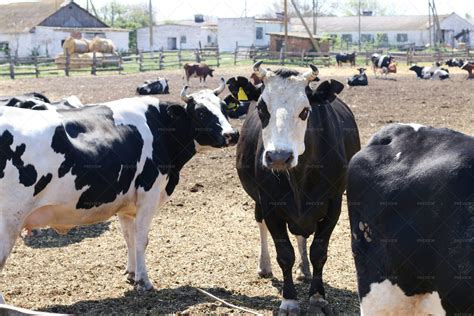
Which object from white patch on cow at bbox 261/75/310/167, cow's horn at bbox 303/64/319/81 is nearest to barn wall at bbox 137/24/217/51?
cow's horn at bbox 303/64/319/81

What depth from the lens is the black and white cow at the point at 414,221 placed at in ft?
12.6

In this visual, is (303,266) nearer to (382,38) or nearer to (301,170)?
(301,170)

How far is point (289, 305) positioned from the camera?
6387 mm

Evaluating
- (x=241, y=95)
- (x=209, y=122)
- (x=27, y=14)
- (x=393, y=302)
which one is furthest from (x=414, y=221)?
(x=27, y=14)

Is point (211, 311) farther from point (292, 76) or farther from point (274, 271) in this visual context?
point (292, 76)

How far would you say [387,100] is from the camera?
920 inches

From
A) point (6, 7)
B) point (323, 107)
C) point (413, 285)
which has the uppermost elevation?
point (6, 7)

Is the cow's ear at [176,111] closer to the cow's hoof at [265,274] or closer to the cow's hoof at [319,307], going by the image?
the cow's hoof at [265,274]

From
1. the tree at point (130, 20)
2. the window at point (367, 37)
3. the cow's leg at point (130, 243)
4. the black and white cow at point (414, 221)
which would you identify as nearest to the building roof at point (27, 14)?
the tree at point (130, 20)

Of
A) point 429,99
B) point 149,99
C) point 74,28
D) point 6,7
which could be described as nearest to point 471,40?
point 74,28

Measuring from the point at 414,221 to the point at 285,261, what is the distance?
262cm

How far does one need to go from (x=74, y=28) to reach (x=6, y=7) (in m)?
9.54

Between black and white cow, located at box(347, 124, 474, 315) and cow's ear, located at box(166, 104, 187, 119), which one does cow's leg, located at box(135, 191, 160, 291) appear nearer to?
cow's ear, located at box(166, 104, 187, 119)

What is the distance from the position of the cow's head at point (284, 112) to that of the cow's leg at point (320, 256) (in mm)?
822
